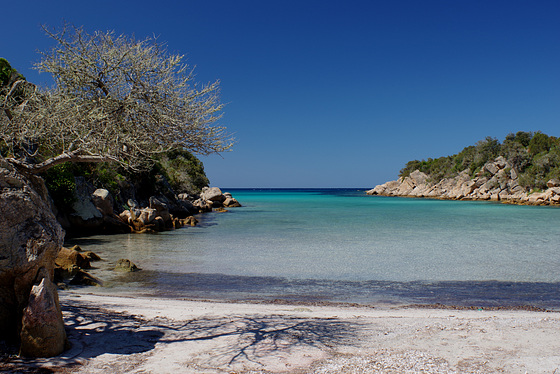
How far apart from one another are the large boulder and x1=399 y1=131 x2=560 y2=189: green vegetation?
7418 centimetres

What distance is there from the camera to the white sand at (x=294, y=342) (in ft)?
Answer: 16.2

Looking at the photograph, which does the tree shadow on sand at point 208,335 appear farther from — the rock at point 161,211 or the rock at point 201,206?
the rock at point 201,206

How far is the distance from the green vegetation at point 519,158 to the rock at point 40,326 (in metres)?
74.2

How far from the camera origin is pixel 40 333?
16.2 ft

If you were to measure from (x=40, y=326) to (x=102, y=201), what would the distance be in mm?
20446

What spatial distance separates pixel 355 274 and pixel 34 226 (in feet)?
33.2

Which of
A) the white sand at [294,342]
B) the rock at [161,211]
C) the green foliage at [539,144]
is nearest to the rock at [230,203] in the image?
the rock at [161,211]

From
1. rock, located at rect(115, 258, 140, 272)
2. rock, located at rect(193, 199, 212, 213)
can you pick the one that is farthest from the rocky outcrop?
rock, located at rect(115, 258, 140, 272)

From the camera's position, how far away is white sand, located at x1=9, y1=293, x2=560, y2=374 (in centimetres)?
Result: 494

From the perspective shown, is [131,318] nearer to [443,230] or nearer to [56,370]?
[56,370]

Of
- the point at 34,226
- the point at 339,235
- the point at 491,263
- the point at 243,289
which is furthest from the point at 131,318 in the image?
the point at 339,235

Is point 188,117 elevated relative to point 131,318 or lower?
elevated

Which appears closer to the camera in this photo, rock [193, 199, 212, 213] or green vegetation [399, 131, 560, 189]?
rock [193, 199, 212, 213]

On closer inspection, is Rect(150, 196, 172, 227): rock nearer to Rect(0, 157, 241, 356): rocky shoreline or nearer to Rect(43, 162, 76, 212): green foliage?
Rect(43, 162, 76, 212): green foliage
